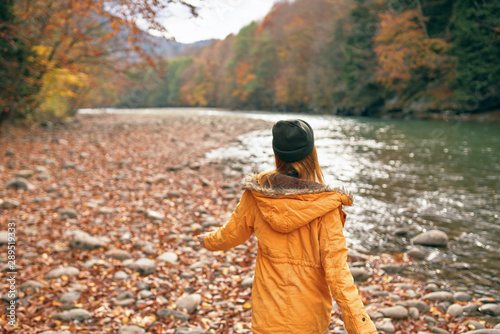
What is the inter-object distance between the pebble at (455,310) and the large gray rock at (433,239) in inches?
73.1

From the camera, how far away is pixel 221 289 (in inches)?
156

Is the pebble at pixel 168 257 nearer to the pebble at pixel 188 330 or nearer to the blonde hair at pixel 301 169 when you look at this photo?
the pebble at pixel 188 330

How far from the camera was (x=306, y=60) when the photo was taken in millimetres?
48781

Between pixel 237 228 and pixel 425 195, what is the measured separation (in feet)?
23.8

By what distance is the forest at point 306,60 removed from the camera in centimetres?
1207

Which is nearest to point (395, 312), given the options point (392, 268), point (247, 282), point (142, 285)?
point (392, 268)

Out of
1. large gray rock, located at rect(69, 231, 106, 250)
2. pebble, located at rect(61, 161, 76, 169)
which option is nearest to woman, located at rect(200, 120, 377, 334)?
large gray rock, located at rect(69, 231, 106, 250)

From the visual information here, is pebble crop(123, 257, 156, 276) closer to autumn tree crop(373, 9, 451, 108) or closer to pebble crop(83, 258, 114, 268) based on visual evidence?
pebble crop(83, 258, 114, 268)

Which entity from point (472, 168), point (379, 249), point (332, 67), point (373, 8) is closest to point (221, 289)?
point (379, 249)

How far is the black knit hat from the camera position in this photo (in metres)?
1.87

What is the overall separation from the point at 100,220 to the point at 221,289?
2.94m

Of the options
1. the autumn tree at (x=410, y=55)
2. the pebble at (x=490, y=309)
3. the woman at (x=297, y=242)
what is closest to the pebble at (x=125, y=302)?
the woman at (x=297, y=242)

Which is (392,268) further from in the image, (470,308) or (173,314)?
(173,314)

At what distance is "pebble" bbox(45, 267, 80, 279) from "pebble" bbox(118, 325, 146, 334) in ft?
4.28
